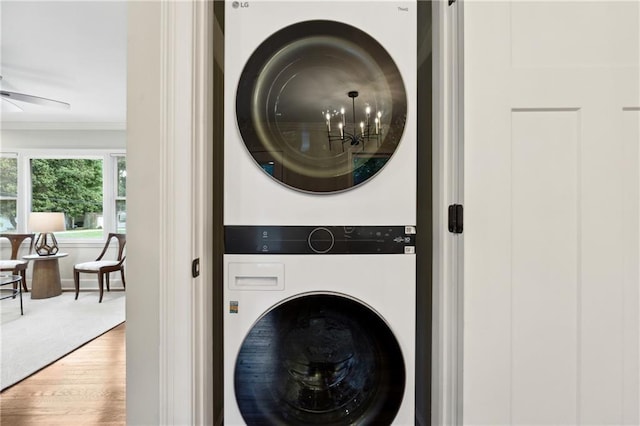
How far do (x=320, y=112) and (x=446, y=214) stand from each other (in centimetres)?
53

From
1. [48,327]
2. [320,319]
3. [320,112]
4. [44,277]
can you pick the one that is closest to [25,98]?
[48,327]

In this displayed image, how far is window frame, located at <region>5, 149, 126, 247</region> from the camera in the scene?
4.61 meters

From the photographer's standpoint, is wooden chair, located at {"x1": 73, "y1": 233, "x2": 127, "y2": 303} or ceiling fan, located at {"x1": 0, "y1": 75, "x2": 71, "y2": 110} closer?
ceiling fan, located at {"x1": 0, "y1": 75, "x2": 71, "y2": 110}

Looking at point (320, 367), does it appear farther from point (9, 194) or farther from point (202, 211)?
point (9, 194)

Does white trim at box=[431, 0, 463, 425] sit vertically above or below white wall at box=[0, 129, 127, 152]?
below

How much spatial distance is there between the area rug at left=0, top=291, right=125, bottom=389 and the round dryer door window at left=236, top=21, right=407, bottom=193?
95.5 inches

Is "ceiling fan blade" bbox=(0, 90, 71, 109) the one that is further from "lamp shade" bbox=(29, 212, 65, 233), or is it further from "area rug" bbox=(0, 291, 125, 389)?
"area rug" bbox=(0, 291, 125, 389)

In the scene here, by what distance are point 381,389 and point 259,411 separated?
0.41 metres

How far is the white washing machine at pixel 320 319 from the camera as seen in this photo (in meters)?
1.05

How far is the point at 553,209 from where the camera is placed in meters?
0.94

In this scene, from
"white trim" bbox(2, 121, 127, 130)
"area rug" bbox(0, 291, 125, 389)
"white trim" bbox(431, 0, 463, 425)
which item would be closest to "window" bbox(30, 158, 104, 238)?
"white trim" bbox(2, 121, 127, 130)

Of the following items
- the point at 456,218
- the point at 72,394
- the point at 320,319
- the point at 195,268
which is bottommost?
the point at 72,394

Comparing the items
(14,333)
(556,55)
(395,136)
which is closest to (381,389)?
(395,136)

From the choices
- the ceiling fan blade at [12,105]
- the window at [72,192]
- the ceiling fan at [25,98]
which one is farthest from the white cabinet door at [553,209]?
the window at [72,192]
